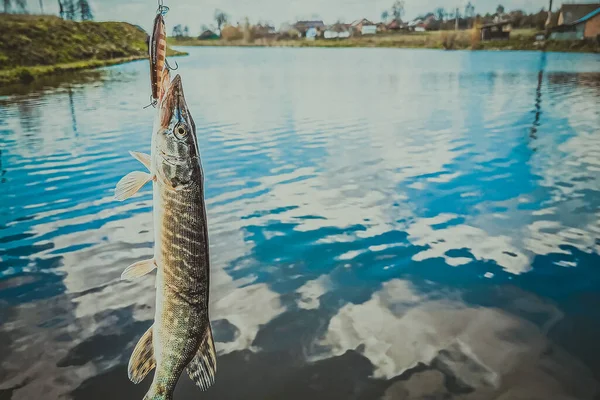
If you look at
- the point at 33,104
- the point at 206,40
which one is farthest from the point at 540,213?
the point at 206,40

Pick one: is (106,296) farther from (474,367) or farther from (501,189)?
(501,189)

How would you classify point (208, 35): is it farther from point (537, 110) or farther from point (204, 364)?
point (204, 364)

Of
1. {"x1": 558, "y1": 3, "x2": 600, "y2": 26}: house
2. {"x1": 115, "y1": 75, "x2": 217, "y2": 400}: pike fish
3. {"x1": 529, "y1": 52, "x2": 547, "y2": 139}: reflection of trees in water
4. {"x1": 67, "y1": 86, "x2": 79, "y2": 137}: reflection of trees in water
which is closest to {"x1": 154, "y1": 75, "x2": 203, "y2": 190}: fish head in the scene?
{"x1": 115, "y1": 75, "x2": 217, "y2": 400}: pike fish

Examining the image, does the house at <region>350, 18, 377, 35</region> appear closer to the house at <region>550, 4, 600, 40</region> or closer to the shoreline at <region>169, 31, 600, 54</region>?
the shoreline at <region>169, 31, 600, 54</region>

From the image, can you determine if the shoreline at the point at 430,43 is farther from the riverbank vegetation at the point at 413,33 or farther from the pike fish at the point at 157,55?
the pike fish at the point at 157,55

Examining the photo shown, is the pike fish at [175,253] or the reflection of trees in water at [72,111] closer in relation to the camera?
the pike fish at [175,253]

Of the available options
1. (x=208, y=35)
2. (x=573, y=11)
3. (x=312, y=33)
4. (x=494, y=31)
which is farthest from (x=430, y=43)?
(x=208, y=35)

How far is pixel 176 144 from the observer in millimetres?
2654

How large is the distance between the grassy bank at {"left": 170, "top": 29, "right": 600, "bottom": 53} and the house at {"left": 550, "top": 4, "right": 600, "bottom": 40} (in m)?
2.23

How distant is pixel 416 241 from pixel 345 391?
528cm

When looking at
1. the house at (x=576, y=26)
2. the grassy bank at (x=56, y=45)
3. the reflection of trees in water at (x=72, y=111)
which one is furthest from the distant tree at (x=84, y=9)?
the house at (x=576, y=26)

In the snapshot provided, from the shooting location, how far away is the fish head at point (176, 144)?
251cm

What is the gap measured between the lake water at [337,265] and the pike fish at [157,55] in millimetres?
4946

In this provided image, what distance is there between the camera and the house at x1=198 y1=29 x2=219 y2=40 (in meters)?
159
